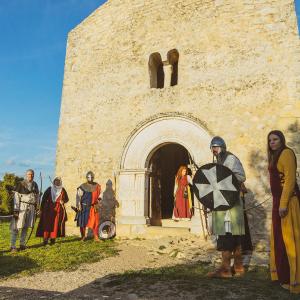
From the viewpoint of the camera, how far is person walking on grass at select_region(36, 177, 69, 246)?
7.43 metres

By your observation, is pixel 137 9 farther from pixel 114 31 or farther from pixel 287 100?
pixel 287 100

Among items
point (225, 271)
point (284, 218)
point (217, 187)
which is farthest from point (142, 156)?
point (284, 218)

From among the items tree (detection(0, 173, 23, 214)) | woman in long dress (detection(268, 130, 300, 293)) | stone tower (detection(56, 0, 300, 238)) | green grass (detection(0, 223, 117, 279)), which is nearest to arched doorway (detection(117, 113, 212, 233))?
stone tower (detection(56, 0, 300, 238))

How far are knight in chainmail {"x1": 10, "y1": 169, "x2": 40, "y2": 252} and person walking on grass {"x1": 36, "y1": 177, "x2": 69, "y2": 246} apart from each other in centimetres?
58

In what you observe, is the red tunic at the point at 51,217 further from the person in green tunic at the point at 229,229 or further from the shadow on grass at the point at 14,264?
the person in green tunic at the point at 229,229

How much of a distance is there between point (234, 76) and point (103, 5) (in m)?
4.90

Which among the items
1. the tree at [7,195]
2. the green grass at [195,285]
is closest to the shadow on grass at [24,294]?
the green grass at [195,285]

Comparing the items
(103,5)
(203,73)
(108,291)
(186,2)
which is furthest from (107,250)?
(103,5)

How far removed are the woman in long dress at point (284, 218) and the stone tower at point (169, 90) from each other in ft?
9.96

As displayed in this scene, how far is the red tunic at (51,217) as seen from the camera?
293 inches

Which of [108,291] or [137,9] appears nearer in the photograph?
[108,291]

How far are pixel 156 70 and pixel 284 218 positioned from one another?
638cm

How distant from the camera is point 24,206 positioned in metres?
6.82

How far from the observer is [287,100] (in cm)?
682
